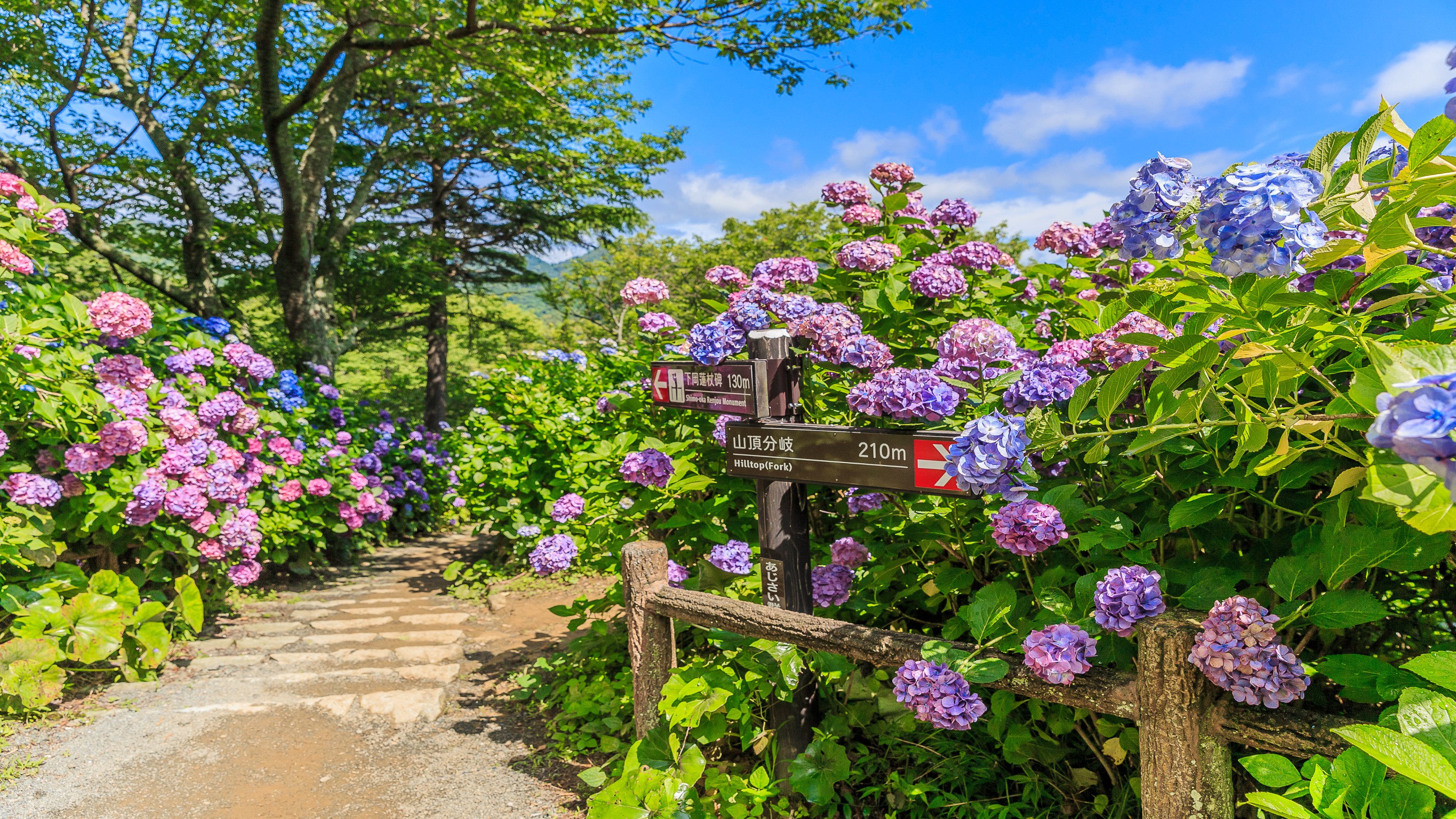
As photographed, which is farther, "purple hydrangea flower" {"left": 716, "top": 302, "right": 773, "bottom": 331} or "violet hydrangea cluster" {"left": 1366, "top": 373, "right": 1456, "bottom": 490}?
"purple hydrangea flower" {"left": 716, "top": 302, "right": 773, "bottom": 331}

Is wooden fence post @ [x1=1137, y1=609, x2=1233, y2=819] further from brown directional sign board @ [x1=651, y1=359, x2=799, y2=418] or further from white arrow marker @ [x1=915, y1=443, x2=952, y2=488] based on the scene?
brown directional sign board @ [x1=651, y1=359, x2=799, y2=418]

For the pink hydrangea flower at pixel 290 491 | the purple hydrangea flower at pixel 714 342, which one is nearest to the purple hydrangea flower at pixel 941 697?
the purple hydrangea flower at pixel 714 342

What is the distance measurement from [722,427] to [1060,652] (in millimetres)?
1251

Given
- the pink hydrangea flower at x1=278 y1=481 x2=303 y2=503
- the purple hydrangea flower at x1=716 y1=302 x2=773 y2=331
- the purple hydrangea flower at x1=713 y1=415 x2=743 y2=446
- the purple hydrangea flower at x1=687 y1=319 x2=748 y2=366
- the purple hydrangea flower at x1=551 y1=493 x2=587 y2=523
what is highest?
the purple hydrangea flower at x1=716 y1=302 x2=773 y2=331

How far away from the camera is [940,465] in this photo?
1616mm

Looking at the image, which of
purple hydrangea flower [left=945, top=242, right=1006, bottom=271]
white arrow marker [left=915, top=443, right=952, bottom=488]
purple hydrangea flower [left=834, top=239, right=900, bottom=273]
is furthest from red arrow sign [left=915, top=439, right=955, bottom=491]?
purple hydrangea flower [left=945, top=242, right=1006, bottom=271]

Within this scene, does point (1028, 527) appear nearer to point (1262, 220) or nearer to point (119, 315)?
point (1262, 220)

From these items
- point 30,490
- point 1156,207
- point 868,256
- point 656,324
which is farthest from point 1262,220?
point 30,490

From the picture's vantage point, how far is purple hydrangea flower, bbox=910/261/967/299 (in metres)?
2.14

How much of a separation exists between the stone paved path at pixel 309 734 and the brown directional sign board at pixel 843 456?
1316 mm

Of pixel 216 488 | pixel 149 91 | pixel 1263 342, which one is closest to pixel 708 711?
pixel 1263 342

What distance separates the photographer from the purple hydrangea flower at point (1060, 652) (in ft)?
4.29

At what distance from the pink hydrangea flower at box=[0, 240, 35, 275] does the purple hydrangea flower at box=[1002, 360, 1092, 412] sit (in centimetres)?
370

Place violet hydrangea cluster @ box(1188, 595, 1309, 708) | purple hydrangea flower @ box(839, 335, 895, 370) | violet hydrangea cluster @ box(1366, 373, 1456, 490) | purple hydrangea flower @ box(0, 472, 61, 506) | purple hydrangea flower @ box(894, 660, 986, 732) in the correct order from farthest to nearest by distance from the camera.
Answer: purple hydrangea flower @ box(0, 472, 61, 506), purple hydrangea flower @ box(839, 335, 895, 370), purple hydrangea flower @ box(894, 660, 986, 732), violet hydrangea cluster @ box(1188, 595, 1309, 708), violet hydrangea cluster @ box(1366, 373, 1456, 490)
